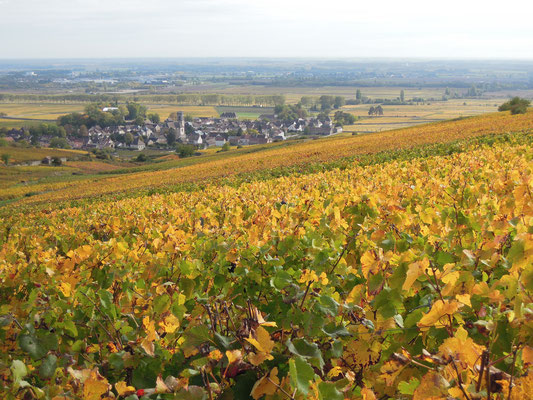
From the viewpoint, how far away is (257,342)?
1543mm

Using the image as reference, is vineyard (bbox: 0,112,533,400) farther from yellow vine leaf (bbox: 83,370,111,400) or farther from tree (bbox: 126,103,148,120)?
tree (bbox: 126,103,148,120)

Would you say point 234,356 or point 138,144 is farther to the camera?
point 138,144

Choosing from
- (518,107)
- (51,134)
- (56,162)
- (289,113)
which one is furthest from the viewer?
(289,113)

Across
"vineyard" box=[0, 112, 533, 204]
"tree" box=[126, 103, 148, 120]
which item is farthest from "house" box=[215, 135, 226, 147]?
"vineyard" box=[0, 112, 533, 204]

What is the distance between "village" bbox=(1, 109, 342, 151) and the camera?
131875 mm

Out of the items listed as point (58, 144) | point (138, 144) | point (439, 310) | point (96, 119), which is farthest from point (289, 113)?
point (439, 310)

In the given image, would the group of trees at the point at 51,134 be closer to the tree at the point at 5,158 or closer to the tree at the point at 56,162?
the tree at the point at 5,158

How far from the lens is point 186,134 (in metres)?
152

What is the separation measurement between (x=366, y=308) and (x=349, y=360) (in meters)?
0.27

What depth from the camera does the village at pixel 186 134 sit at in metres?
132

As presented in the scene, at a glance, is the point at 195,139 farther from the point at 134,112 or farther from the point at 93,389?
the point at 93,389

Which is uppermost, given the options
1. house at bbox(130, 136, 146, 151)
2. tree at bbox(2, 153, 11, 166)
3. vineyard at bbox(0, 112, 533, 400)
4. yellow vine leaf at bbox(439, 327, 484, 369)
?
yellow vine leaf at bbox(439, 327, 484, 369)

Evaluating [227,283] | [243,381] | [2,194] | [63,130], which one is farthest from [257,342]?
[63,130]

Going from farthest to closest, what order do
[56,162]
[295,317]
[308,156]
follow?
[56,162] < [308,156] < [295,317]
